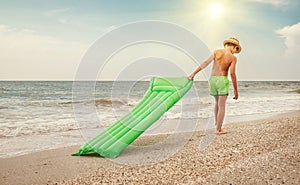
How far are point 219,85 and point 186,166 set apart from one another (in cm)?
210

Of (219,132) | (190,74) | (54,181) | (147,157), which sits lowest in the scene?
(54,181)

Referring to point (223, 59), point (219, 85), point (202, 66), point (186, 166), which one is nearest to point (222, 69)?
Answer: point (223, 59)

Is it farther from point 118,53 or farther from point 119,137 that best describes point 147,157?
point 118,53

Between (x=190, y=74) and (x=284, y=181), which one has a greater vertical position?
(x=190, y=74)

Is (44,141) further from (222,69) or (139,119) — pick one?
(222,69)

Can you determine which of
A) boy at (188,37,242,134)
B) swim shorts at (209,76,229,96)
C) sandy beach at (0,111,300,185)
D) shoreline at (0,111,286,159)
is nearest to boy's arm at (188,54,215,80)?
boy at (188,37,242,134)

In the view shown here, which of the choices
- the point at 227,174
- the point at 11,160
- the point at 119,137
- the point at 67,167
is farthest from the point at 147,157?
the point at 11,160

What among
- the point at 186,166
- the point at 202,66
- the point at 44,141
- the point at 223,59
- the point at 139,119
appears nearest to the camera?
the point at 186,166

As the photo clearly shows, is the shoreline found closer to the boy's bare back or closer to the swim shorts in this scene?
the swim shorts

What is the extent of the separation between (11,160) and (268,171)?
330 centimetres

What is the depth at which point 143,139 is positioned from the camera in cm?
513

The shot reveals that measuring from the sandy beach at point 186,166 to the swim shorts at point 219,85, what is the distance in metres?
0.80

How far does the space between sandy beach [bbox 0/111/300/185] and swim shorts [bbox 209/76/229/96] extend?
804 mm

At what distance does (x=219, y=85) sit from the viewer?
4875mm
